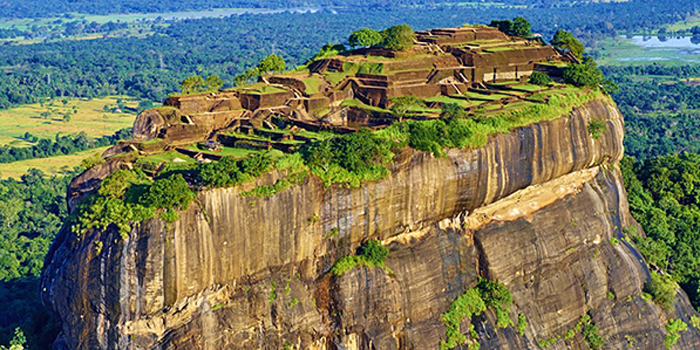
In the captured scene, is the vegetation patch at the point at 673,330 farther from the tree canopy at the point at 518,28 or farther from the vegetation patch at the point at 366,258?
the tree canopy at the point at 518,28

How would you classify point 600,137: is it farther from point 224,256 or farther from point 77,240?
point 77,240

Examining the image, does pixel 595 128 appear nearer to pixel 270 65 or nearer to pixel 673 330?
pixel 673 330

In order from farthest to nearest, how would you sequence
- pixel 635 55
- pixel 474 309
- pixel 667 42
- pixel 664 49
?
pixel 667 42 → pixel 664 49 → pixel 635 55 → pixel 474 309

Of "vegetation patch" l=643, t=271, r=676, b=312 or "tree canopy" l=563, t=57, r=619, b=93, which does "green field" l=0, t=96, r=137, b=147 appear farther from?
"vegetation patch" l=643, t=271, r=676, b=312

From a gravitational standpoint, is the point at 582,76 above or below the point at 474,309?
above

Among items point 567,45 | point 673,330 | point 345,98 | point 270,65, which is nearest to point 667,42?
point 567,45

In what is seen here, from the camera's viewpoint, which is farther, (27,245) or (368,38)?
(27,245)
